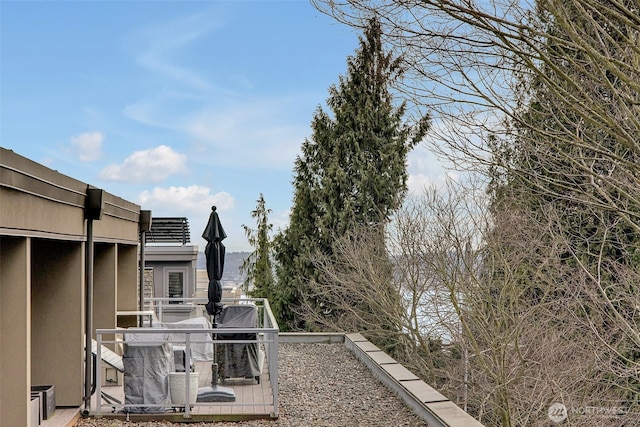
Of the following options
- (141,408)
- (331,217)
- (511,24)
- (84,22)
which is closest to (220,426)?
(141,408)

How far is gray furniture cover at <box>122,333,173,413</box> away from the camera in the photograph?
7668mm

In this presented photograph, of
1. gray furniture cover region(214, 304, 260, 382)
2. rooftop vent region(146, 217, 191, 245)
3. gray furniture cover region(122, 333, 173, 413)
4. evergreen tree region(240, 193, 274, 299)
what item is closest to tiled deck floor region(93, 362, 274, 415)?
gray furniture cover region(214, 304, 260, 382)

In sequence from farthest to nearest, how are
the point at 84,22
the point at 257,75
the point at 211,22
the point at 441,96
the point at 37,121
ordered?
the point at 257,75 < the point at 211,22 < the point at 84,22 < the point at 37,121 < the point at 441,96

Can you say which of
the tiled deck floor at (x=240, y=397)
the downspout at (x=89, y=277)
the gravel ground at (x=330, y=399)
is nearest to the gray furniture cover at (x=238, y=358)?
the tiled deck floor at (x=240, y=397)

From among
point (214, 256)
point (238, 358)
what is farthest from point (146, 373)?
point (214, 256)

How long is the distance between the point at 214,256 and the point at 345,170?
11.2 metres

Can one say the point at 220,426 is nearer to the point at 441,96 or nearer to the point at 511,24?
the point at 441,96

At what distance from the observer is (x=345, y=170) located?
20.9m

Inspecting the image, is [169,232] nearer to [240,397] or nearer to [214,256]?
[214,256]

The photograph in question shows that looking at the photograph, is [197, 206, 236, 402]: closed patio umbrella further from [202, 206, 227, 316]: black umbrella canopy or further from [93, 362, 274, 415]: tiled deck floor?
[93, 362, 274, 415]: tiled deck floor

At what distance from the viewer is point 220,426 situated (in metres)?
7.45

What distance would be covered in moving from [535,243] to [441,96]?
6255 mm

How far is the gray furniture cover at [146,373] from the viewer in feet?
25.2

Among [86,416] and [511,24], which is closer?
[511,24]
